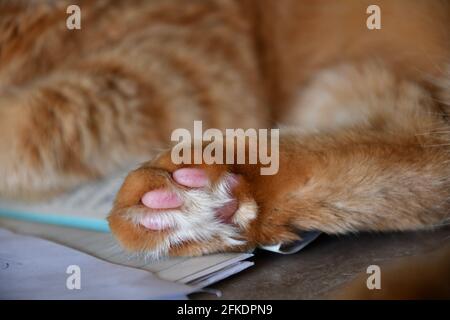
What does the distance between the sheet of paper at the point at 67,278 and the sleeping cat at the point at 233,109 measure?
0.24 ft

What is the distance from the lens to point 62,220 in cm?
124

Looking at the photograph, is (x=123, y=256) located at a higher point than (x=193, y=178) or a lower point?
lower

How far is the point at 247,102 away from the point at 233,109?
40 mm

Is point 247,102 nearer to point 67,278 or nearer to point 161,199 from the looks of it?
point 161,199

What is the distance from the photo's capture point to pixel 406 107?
1208 mm

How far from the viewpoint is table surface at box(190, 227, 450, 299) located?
2.94 feet

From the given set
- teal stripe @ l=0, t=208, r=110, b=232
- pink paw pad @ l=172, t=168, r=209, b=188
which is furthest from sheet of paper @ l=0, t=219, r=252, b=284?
pink paw pad @ l=172, t=168, r=209, b=188

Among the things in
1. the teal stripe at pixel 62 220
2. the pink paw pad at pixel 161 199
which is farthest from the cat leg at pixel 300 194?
the teal stripe at pixel 62 220

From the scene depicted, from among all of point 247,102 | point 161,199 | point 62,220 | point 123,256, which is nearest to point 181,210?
point 161,199

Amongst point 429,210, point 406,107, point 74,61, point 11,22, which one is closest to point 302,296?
point 429,210

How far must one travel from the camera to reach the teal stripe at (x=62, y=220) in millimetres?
1203

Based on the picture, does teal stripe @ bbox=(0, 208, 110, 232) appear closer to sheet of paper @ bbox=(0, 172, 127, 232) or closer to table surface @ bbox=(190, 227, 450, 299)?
sheet of paper @ bbox=(0, 172, 127, 232)

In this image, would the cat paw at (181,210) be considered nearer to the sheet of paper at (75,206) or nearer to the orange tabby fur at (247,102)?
the orange tabby fur at (247,102)
